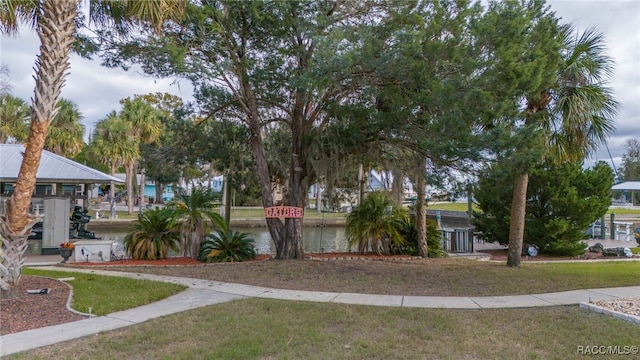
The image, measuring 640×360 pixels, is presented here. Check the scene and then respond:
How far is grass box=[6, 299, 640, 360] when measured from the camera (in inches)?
179

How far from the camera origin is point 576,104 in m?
9.32

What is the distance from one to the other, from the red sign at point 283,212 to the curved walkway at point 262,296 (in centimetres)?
287

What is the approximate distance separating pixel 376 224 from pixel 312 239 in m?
8.53

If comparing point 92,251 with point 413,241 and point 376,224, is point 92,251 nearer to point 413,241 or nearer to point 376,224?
point 376,224

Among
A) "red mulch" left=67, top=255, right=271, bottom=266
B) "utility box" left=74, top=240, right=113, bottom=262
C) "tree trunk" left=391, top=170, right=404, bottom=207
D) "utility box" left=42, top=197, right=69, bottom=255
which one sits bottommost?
"red mulch" left=67, top=255, right=271, bottom=266

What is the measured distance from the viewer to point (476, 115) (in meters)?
7.30

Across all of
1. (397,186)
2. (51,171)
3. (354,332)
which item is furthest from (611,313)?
(51,171)

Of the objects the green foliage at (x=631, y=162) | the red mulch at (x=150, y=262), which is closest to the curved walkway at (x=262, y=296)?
the red mulch at (x=150, y=262)

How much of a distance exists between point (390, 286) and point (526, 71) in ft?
14.1

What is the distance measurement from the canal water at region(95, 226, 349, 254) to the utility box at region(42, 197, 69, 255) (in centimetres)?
292

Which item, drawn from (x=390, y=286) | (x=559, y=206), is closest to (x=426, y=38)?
(x=390, y=286)

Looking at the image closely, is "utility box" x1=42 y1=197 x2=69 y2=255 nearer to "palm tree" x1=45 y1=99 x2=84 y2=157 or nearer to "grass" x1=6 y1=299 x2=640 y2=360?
"grass" x1=6 y1=299 x2=640 y2=360

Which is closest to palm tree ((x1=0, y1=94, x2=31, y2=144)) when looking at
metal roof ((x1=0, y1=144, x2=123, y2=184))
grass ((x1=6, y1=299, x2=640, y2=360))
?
metal roof ((x1=0, y1=144, x2=123, y2=184))

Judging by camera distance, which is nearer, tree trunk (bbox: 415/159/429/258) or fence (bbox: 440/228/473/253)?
tree trunk (bbox: 415/159/429/258)
